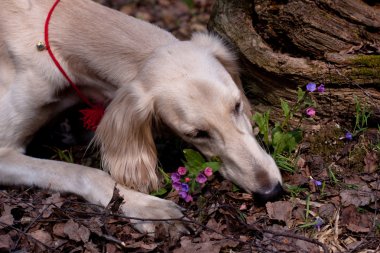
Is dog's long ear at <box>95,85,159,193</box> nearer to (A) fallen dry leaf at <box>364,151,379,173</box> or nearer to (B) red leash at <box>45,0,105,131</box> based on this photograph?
(B) red leash at <box>45,0,105,131</box>

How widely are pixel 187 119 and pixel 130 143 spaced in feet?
1.37

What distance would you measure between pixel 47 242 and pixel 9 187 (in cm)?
79

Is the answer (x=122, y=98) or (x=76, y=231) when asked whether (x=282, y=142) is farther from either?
(x=76, y=231)

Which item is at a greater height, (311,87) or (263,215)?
(311,87)

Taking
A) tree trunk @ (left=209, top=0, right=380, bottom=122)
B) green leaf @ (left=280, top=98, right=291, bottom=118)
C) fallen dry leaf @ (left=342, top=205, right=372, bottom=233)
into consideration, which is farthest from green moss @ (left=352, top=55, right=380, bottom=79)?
fallen dry leaf @ (left=342, top=205, right=372, bottom=233)

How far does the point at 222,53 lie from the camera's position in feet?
11.8

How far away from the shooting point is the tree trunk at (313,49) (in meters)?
3.39

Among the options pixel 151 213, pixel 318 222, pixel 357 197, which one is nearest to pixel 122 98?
pixel 151 213

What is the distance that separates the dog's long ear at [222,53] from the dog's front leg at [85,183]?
3.00 ft

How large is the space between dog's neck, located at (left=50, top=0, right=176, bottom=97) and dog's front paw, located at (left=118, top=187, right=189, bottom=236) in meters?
0.70

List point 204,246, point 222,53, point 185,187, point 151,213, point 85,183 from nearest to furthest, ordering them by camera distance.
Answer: point 204,246
point 151,213
point 185,187
point 85,183
point 222,53

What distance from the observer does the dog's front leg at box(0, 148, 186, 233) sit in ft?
10.1

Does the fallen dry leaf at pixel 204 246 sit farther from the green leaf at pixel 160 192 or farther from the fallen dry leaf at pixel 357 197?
the fallen dry leaf at pixel 357 197

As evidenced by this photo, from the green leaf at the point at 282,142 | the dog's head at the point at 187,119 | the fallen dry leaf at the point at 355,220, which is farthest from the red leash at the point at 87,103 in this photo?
the fallen dry leaf at the point at 355,220
